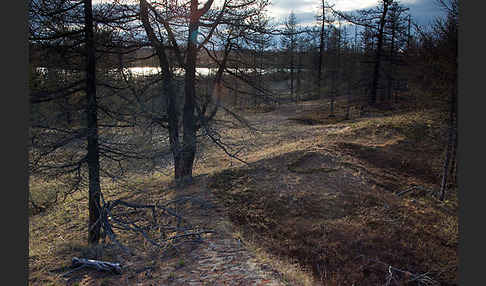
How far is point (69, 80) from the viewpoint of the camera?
8695 millimetres

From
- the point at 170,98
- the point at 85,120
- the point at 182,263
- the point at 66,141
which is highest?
the point at 170,98

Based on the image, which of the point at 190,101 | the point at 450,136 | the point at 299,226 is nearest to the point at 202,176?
the point at 190,101

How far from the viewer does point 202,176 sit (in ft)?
40.8

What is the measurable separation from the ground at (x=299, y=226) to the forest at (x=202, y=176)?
0.05 m

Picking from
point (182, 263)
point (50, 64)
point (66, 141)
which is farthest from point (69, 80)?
point (182, 263)

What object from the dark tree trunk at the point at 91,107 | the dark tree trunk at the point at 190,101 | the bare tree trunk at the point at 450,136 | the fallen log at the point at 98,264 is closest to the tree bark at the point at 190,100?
the dark tree trunk at the point at 190,101

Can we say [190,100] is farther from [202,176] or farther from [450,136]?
Result: [450,136]

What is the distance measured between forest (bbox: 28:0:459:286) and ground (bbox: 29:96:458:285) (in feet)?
0.15

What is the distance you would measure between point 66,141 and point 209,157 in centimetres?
929

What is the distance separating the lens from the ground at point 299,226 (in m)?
6.32

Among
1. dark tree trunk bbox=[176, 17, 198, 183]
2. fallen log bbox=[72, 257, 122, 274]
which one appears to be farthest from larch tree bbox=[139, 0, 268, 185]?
fallen log bbox=[72, 257, 122, 274]

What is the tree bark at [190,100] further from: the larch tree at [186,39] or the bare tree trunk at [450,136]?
the bare tree trunk at [450,136]

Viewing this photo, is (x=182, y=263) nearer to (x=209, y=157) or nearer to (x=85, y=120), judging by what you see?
(x=85, y=120)

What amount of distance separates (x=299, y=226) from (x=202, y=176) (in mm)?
5077
